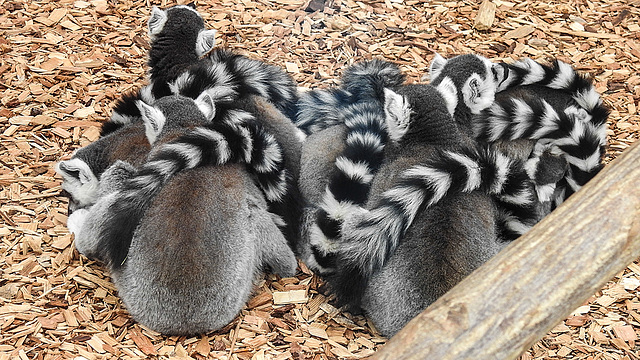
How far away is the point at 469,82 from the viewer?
5094mm

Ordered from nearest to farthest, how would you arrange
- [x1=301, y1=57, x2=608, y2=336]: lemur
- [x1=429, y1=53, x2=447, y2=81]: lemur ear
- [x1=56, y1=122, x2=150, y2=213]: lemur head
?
1. [x1=301, y1=57, x2=608, y2=336]: lemur
2. [x1=56, y1=122, x2=150, y2=213]: lemur head
3. [x1=429, y1=53, x2=447, y2=81]: lemur ear

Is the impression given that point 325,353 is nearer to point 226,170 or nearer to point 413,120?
point 226,170

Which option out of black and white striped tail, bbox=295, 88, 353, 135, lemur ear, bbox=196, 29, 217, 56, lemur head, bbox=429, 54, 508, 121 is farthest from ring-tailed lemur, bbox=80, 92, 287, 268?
lemur head, bbox=429, 54, 508, 121

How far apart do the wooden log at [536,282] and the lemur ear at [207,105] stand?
9.06 feet

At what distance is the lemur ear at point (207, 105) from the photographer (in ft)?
16.3

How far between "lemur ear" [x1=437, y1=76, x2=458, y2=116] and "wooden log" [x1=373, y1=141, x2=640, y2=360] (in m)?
2.13

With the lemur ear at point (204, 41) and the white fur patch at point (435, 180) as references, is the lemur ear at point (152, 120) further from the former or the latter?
the white fur patch at point (435, 180)

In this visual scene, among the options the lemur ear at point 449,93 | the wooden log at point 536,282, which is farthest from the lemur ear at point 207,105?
the wooden log at point 536,282

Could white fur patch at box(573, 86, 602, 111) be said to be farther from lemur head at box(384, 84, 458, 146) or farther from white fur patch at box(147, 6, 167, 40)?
white fur patch at box(147, 6, 167, 40)

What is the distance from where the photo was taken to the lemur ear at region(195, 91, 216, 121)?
16.3 feet

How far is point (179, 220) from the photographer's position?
4.11m

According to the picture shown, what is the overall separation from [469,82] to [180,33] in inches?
92.0

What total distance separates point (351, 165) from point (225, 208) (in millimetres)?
822

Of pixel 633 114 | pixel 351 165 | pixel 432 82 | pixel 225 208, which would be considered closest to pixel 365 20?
pixel 432 82
